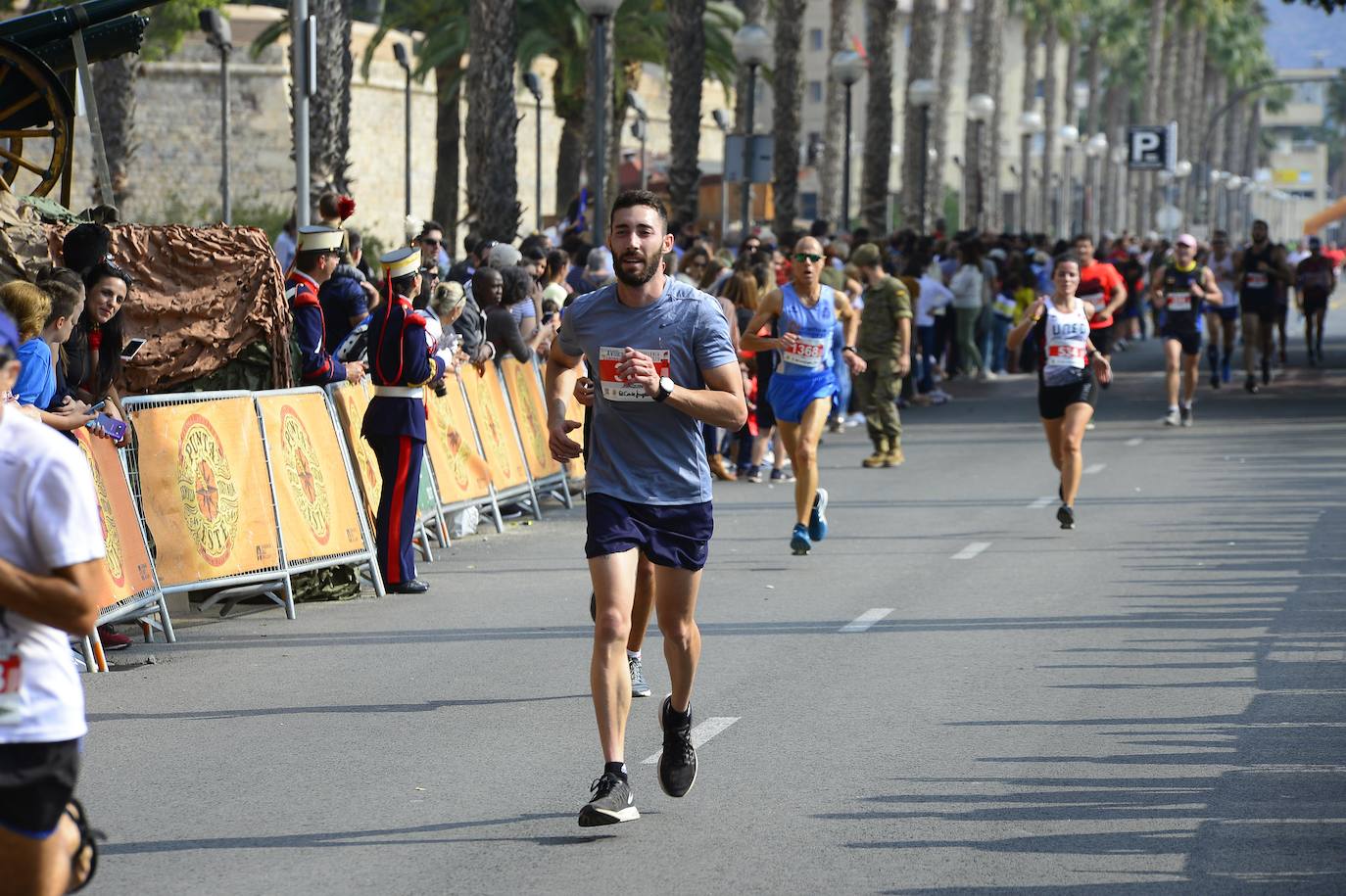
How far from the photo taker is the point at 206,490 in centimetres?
1095

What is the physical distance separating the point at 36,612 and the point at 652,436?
308 centimetres

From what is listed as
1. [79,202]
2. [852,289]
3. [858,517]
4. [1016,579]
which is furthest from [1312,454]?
[79,202]

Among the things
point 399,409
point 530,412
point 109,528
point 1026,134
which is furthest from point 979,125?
point 109,528

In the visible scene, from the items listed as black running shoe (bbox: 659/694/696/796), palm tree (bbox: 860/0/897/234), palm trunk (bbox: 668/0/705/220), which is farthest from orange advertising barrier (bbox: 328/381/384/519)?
palm tree (bbox: 860/0/897/234)

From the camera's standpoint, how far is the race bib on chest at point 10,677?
14.2 feet

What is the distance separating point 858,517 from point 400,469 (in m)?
4.58

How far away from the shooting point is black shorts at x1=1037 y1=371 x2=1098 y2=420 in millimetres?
15359

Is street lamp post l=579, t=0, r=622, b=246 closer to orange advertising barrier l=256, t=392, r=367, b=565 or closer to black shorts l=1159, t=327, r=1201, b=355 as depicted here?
black shorts l=1159, t=327, r=1201, b=355

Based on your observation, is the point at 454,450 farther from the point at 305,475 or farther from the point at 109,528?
the point at 109,528

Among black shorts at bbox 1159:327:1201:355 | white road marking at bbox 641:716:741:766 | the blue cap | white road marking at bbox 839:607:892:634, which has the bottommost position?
white road marking at bbox 839:607:892:634

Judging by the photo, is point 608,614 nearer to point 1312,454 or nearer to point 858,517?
point 858,517

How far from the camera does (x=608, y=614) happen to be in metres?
6.86

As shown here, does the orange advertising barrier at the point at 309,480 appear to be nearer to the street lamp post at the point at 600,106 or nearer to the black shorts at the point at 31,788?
the black shorts at the point at 31,788

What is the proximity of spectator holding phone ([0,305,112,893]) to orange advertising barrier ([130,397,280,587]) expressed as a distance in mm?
6378
